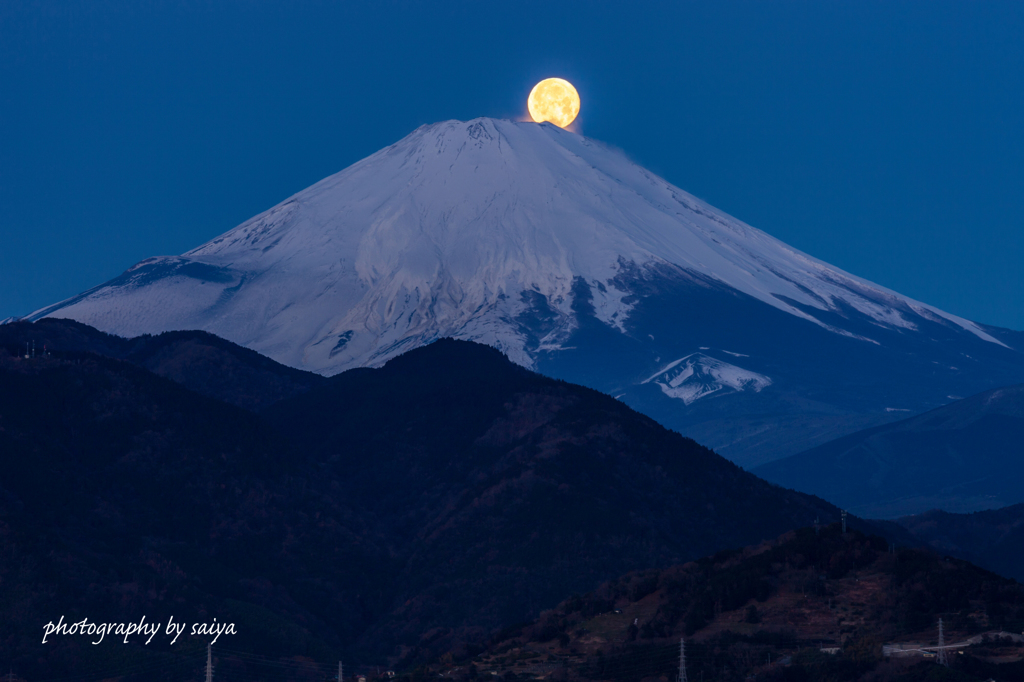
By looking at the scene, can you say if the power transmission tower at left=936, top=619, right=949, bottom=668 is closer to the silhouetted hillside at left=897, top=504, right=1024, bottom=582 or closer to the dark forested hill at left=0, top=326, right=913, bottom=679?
the dark forested hill at left=0, top=326, right=913, bottom=679

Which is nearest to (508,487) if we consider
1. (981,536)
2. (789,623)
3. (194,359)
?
(194,359)

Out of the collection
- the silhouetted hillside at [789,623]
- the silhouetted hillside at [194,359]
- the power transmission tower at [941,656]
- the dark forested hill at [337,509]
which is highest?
the silhouetted hillside at [194,359]

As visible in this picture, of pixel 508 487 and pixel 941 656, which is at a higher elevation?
pixel 508 487

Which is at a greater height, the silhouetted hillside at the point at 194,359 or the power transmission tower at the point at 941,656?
the silhouetted hillside at the point at 194,359

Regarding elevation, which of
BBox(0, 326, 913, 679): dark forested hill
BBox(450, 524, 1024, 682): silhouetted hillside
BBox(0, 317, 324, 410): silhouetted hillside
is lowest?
BBox(450, 524, 1024, 682): silhouetted hillside

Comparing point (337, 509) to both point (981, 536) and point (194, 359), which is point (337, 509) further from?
point (981, 536)

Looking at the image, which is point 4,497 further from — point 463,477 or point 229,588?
point 463,477

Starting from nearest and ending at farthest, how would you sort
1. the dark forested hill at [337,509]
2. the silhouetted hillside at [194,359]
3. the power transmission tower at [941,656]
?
the power transmission tower at [941,656] → the dark forested hill at [337,509] → the silhouetted hillside at [194,359]

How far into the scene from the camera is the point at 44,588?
64562 millimetres

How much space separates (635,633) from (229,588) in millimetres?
29974

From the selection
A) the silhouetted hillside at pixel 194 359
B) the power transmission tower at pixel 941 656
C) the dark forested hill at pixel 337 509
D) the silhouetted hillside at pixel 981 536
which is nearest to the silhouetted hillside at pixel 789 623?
the power transmission tower at pixel 941 656

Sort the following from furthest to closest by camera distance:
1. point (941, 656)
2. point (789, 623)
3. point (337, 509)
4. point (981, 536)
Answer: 1. point (981, 536)
2. point (337, 509)
3. point (789, 623)
4. point (941, 656)

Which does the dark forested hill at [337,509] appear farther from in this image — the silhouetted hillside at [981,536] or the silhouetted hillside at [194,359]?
the silhouetted hillside at [981,536]

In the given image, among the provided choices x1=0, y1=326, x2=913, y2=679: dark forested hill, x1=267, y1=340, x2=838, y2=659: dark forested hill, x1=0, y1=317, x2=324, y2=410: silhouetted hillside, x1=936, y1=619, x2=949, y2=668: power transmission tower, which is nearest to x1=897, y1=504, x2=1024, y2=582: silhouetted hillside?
x1=267, y1=340, x2=838, y2=659: dark forested hill
